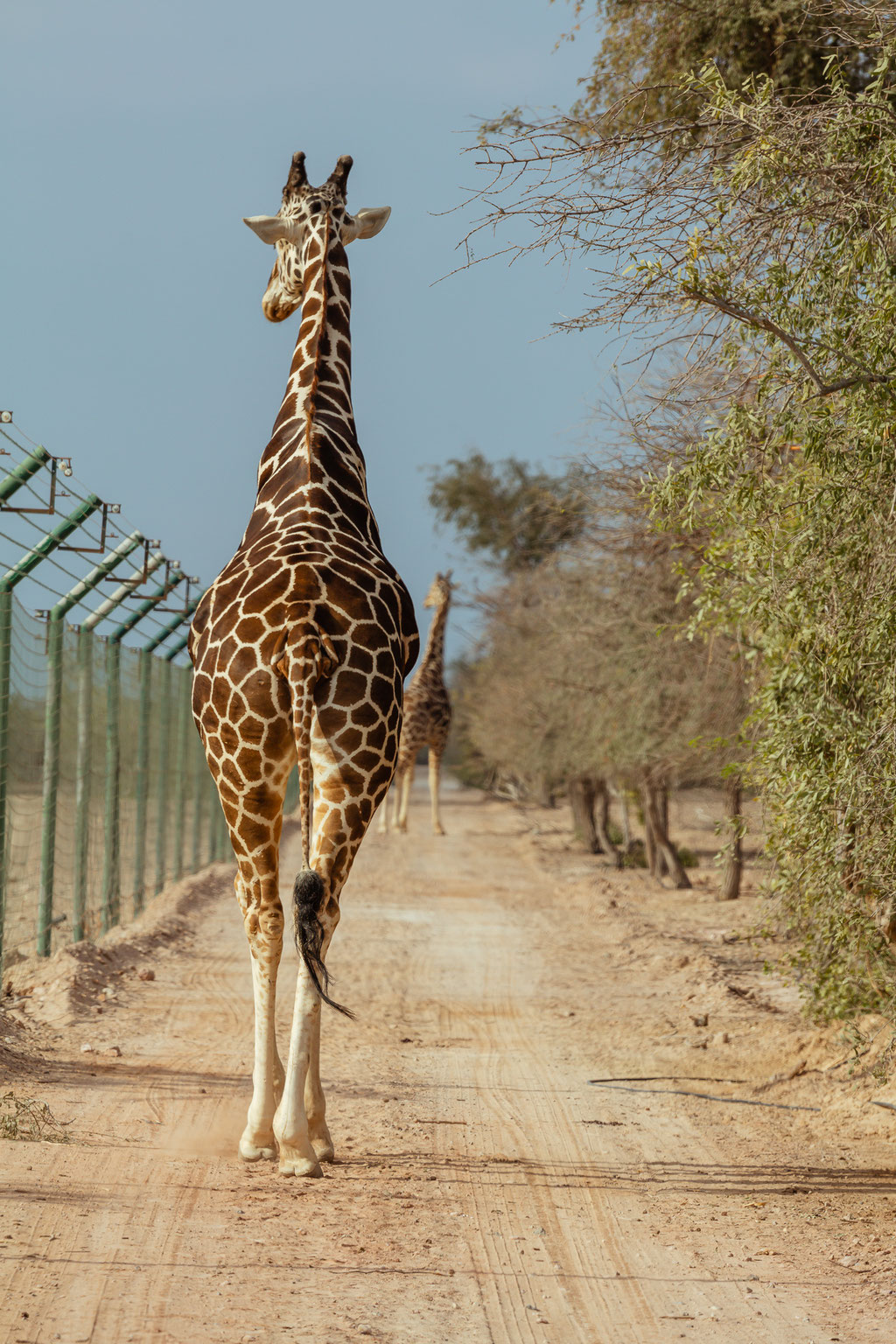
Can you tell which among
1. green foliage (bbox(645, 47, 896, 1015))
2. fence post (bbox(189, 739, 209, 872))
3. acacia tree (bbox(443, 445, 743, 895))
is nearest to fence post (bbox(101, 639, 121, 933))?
acacia tree (bbox(443, 445, 743, 895))

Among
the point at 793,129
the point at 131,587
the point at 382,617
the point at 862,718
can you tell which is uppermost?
the point at 793,129

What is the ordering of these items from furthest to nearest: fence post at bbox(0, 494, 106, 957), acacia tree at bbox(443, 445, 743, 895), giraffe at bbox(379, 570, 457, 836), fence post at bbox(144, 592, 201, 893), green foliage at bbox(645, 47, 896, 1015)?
1. giraffe at bbox(379, 570, 457, 836)
2. fence post at bbox(144, 592, 201, 893)
3. acacia tree at bbox(443, 445, 743, 895)
4. fence post at bbox(0, 494, 106, 957)
5. green foliage at bbox(645, 47, 896, 1015)

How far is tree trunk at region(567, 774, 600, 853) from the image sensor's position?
973 inches

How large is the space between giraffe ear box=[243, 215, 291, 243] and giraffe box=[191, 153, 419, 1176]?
217 cm

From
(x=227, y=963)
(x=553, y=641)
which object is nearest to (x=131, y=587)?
(x=227, y=963)

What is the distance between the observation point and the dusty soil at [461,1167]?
Result: 394 cm

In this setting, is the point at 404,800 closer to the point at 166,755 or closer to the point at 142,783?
the point at 166,755

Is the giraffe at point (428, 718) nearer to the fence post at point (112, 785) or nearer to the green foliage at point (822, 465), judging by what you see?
the fence post at point (112, 785)

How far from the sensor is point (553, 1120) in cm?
629

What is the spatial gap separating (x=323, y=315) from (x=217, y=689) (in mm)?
2428

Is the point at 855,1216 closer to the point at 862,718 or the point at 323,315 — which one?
the point at 862,718

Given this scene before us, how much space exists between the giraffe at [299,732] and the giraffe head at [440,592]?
70.1ft

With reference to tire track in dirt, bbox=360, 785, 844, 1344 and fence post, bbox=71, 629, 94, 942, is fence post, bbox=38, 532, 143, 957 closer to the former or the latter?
fence post, bbox=71, 629, 94, 942

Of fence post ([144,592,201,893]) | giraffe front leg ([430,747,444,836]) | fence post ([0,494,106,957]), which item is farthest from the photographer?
giraffe front leg ([430,747,444,836])
